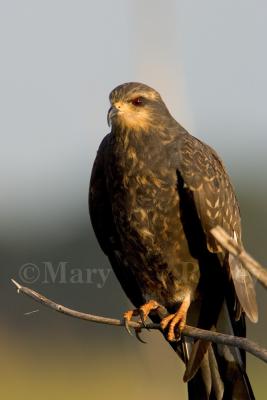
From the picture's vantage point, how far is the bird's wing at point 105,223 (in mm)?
8805

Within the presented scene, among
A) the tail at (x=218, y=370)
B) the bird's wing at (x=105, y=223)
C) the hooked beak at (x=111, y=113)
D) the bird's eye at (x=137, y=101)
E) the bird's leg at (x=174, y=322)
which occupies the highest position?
the bird's eye at (x=137, y=101)

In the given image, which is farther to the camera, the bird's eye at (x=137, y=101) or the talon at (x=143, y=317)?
the bird's eye at (x=137, y=101)

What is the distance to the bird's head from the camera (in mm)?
8578

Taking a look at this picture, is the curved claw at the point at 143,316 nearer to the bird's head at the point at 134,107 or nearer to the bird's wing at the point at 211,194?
the bird's wing at the point at 211,194

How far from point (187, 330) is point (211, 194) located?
109cm

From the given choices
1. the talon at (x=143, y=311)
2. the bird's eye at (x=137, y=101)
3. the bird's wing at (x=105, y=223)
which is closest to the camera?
the talon at (x=143, y=311)

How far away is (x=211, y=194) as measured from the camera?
27.6ft

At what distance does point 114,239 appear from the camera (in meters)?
8.80


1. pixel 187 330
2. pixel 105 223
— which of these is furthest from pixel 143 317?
pixel 105 223

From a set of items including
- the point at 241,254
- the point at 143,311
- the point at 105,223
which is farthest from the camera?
the point at 105,223

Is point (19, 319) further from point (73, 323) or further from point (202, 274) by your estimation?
point (202, 274)

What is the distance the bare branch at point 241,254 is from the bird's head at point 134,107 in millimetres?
2968

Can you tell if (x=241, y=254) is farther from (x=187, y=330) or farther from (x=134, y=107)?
(x=134, y=107)

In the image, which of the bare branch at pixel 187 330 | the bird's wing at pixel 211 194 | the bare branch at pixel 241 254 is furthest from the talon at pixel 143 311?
the bare branch at pixel 241 254
